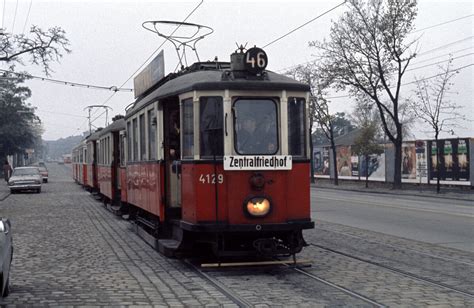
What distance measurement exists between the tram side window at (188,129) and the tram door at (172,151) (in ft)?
3.85

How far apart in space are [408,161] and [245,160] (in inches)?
1208

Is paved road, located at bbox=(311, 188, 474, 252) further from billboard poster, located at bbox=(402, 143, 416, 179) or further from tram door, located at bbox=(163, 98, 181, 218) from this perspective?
billboard poster, located at bbox=(402, 143, 416, 179)

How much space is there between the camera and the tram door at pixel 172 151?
1091cm

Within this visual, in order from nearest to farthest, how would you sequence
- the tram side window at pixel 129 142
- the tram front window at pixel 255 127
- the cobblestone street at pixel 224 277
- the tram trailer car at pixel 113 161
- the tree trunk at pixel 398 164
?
1. the cobblestone street at pixel 224 277
2. the tram front window at pixel 255 127
3. the tram side window at pixel 129 142
4. the tram trailer car at pixel 113 161
5. the tree trunk at pixel 398 164

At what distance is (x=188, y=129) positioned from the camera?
9.63 meters

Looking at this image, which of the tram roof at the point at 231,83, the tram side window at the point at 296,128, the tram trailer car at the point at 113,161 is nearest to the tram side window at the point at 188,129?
the tram roof at the point at 231,83

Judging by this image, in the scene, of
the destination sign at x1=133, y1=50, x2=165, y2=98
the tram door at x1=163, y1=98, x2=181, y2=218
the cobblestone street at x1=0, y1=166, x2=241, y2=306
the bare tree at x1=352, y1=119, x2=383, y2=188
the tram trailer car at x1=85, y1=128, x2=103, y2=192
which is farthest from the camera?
the bare tree at x1=352, y1=119, x2=383, y2=188

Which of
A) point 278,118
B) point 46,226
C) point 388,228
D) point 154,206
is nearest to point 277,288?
point 278,118

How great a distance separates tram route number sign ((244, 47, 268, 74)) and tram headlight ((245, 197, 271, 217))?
74.4 inches

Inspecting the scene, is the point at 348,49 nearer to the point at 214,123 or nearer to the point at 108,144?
the point at 108,144

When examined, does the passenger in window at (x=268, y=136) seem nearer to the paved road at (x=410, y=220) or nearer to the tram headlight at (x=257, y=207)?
the tram headlight at (x=257, y=207)

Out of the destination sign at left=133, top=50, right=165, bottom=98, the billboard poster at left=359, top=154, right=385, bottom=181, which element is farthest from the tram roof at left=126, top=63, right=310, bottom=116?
the billboard poster at left=359, top=154, right=385, bottom=181

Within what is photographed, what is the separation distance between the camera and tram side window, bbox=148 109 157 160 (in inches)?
447

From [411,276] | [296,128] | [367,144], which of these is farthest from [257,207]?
[367,144]
